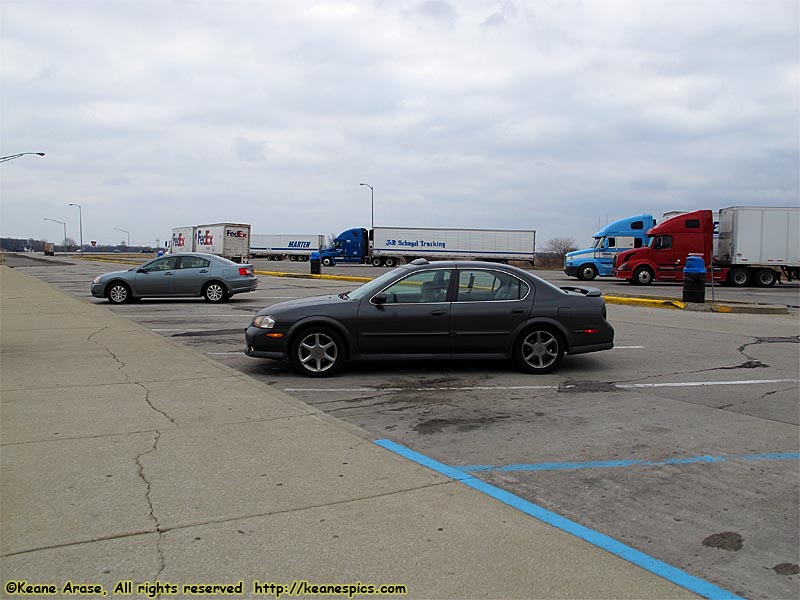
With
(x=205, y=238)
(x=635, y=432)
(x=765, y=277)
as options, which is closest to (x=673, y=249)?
(x=765, y=277)

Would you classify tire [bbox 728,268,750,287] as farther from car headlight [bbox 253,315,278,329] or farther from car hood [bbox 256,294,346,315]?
car headlight [bbox 253,315,278,329]

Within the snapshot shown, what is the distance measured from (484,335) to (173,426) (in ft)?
13.4

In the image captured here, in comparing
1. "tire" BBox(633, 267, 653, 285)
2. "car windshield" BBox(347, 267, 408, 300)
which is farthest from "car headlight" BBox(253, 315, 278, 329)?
"tire" BBox(633, 267, 653, 285)

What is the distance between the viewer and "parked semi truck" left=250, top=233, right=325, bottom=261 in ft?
272

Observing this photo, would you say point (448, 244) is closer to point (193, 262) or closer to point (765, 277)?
point (765, 277)

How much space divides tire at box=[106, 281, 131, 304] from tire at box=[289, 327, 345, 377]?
12.2 m

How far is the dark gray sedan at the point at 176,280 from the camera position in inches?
749

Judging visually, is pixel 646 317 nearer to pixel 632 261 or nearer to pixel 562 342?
pixel 562 342

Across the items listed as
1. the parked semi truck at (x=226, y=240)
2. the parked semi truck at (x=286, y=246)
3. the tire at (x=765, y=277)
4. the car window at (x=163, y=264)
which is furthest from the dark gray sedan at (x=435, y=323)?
the parked semi truck at (x=286, y=246)

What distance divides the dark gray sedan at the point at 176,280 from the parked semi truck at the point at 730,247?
1936 centimetres

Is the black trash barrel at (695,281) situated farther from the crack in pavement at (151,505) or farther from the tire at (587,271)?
the crack in pavement at (151,505)

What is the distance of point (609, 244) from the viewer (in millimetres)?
34938

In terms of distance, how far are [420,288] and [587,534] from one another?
5128mm

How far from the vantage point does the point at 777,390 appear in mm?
7992
